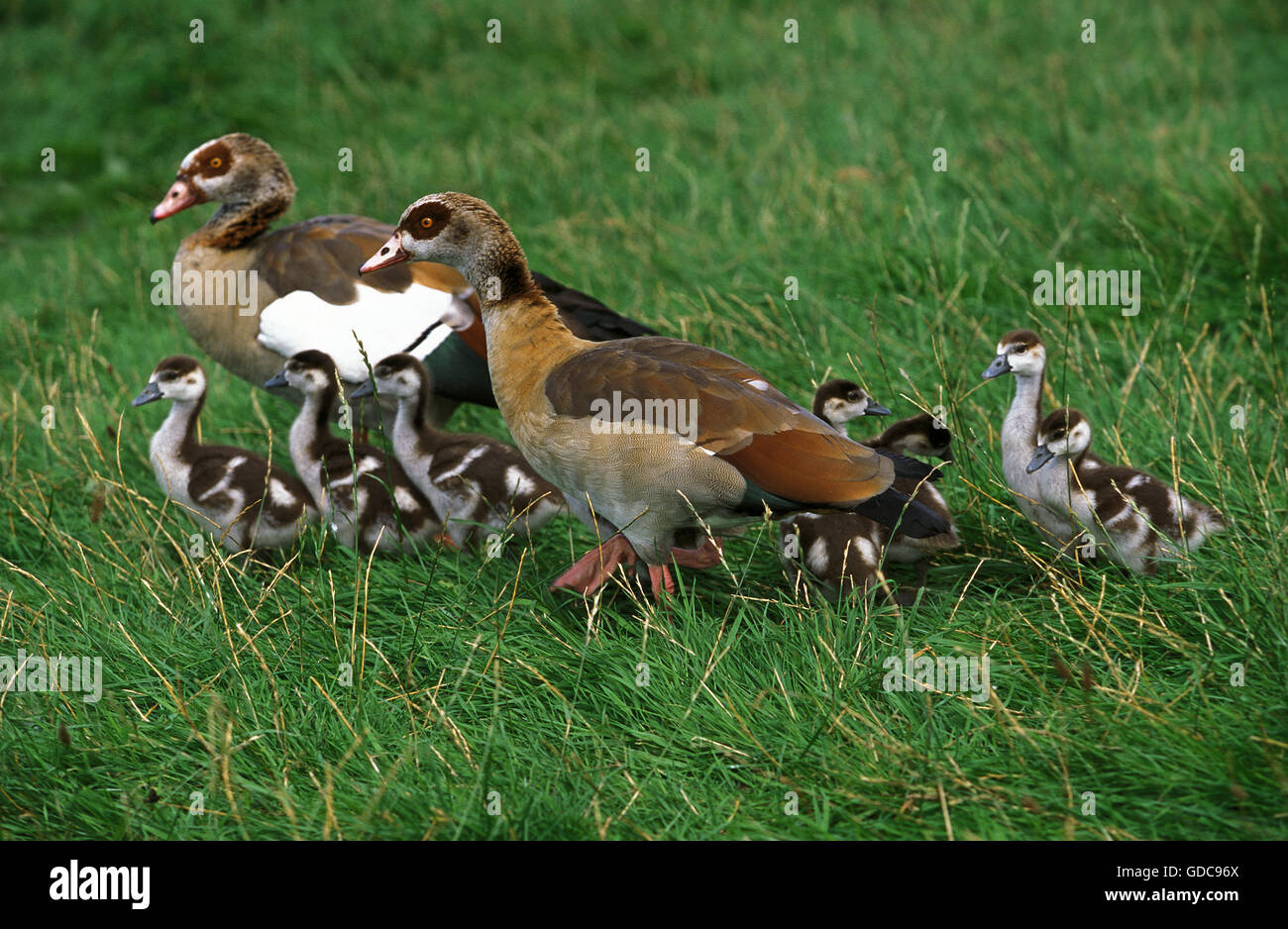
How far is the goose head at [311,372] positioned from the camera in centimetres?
536

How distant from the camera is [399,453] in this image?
544 centimetres

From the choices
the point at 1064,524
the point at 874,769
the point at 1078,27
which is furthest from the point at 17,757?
the point at 1078,27

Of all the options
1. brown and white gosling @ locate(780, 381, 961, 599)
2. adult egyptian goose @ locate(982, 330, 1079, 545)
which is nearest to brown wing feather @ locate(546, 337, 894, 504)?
brown and white gosling @ locate(780, 381, 961, 599)

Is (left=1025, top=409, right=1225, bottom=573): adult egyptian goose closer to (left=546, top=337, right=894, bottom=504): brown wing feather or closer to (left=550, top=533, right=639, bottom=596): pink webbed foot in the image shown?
(left=546, top=337, right=894, bottom=504): brown wing feather

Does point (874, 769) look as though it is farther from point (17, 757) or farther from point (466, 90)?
point (466, 90)

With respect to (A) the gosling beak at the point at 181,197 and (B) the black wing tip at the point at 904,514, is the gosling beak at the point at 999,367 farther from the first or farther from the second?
(A) the gosling beak at the point at 181,197

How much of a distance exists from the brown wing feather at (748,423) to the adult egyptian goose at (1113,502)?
0.69 meters

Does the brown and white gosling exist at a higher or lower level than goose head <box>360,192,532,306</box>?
lower

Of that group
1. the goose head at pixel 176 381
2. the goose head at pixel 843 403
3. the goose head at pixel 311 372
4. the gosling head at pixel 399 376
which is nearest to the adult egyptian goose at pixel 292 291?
the goose head at pixel 311 372

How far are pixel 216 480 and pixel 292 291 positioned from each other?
1145 millimetres

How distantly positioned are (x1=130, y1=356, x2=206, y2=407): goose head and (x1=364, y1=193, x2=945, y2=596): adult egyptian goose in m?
1.31

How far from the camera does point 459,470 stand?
5188 millimetres

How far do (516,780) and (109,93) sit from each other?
9.87m

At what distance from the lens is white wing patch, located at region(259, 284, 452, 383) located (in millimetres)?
5668
